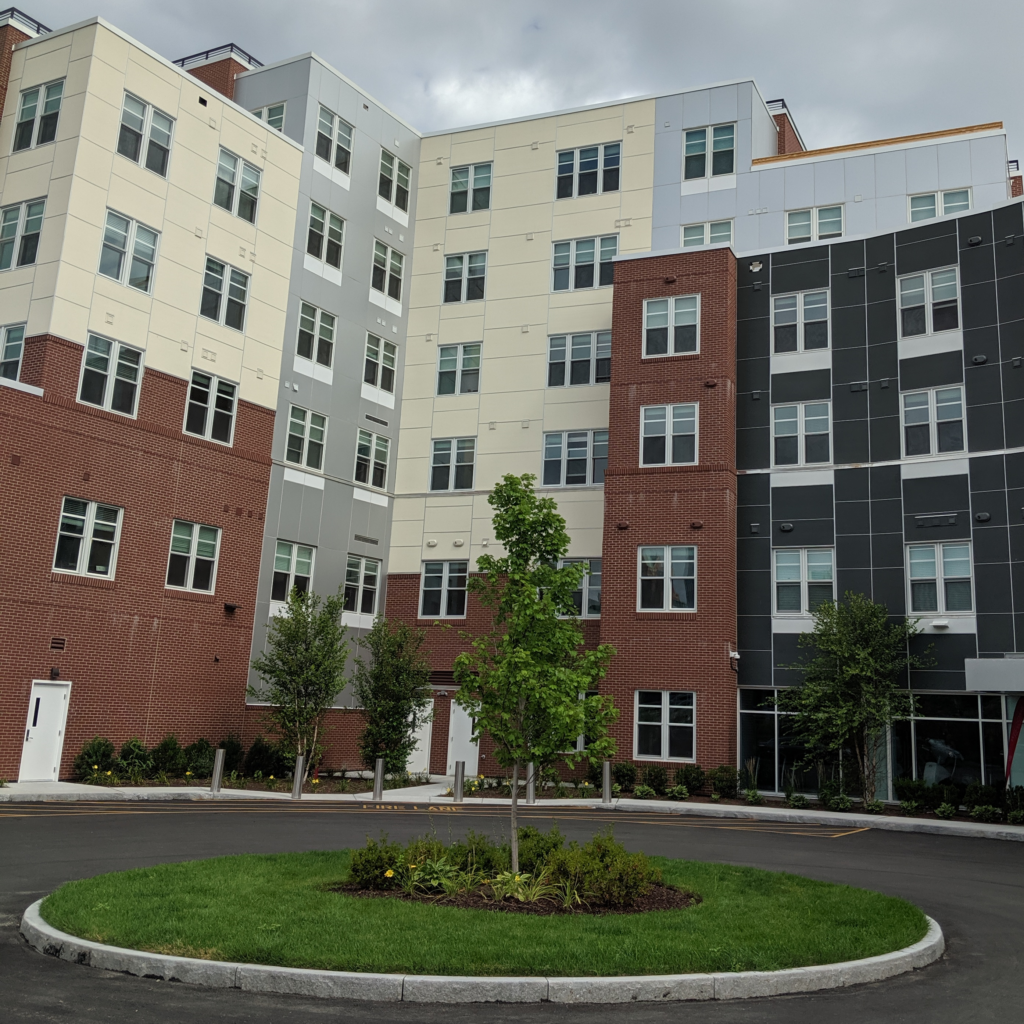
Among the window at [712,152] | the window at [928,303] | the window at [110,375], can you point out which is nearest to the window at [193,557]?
the window at [110,375]

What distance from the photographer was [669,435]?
3189 centimetres

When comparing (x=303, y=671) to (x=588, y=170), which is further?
(x=588, y=170)

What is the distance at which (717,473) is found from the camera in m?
30.9

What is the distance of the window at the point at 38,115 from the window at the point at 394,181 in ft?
40.0

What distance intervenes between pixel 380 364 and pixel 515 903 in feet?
94.1

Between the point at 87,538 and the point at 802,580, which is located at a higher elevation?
the point at 802,580

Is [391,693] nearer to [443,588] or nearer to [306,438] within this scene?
[443,588]

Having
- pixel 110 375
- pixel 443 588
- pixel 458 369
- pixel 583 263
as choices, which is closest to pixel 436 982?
pixel 110 375

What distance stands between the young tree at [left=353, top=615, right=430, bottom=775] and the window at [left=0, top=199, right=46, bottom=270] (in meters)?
13.8

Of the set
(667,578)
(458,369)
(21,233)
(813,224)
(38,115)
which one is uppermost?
(813,224)

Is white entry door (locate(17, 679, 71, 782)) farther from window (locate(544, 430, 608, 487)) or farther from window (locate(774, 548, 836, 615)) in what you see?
window (locate(774, 548, 836, 615))

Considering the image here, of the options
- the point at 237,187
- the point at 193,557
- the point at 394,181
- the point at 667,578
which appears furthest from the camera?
the point at 394,181

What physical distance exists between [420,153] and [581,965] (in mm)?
36896

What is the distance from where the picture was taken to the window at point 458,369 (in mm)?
37844
